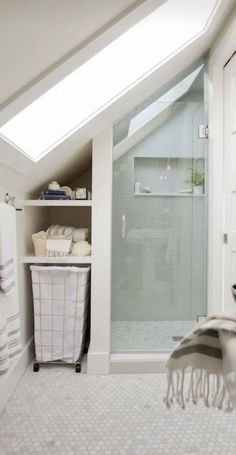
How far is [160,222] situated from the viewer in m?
2.15

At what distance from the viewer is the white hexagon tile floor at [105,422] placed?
1.31 metres

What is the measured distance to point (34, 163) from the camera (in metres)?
1.68

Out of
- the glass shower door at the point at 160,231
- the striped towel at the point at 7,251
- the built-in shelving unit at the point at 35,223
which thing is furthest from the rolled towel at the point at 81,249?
the striped towel at the point at 7,251

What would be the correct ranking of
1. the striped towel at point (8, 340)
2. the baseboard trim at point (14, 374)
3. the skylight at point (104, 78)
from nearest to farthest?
→ 1. the striped towel at point (8, 340)
2. the skylight at point (104, 78)
3. the baseboard trim at point (14, 374)

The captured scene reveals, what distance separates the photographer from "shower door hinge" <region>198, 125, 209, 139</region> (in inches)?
82.5

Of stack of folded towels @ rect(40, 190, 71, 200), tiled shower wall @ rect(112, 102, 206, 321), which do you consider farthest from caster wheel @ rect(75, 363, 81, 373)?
stack of folded towels @ rect(40, 190, 71, 200)

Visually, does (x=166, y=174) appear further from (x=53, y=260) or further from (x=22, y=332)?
(x=22, y=332)

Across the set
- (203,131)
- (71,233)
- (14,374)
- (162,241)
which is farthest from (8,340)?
(203,131)

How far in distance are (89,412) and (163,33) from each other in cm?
208

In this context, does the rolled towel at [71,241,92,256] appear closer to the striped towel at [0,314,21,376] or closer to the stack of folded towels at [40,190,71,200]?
the stack of folded towels at [40,190,71,200]

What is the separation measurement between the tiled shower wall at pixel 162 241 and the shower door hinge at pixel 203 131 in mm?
29

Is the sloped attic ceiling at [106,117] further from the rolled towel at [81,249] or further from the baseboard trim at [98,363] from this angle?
the baseboard trim at [98,363]

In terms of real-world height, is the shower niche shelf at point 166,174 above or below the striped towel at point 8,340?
above

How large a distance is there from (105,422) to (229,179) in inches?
63.2
